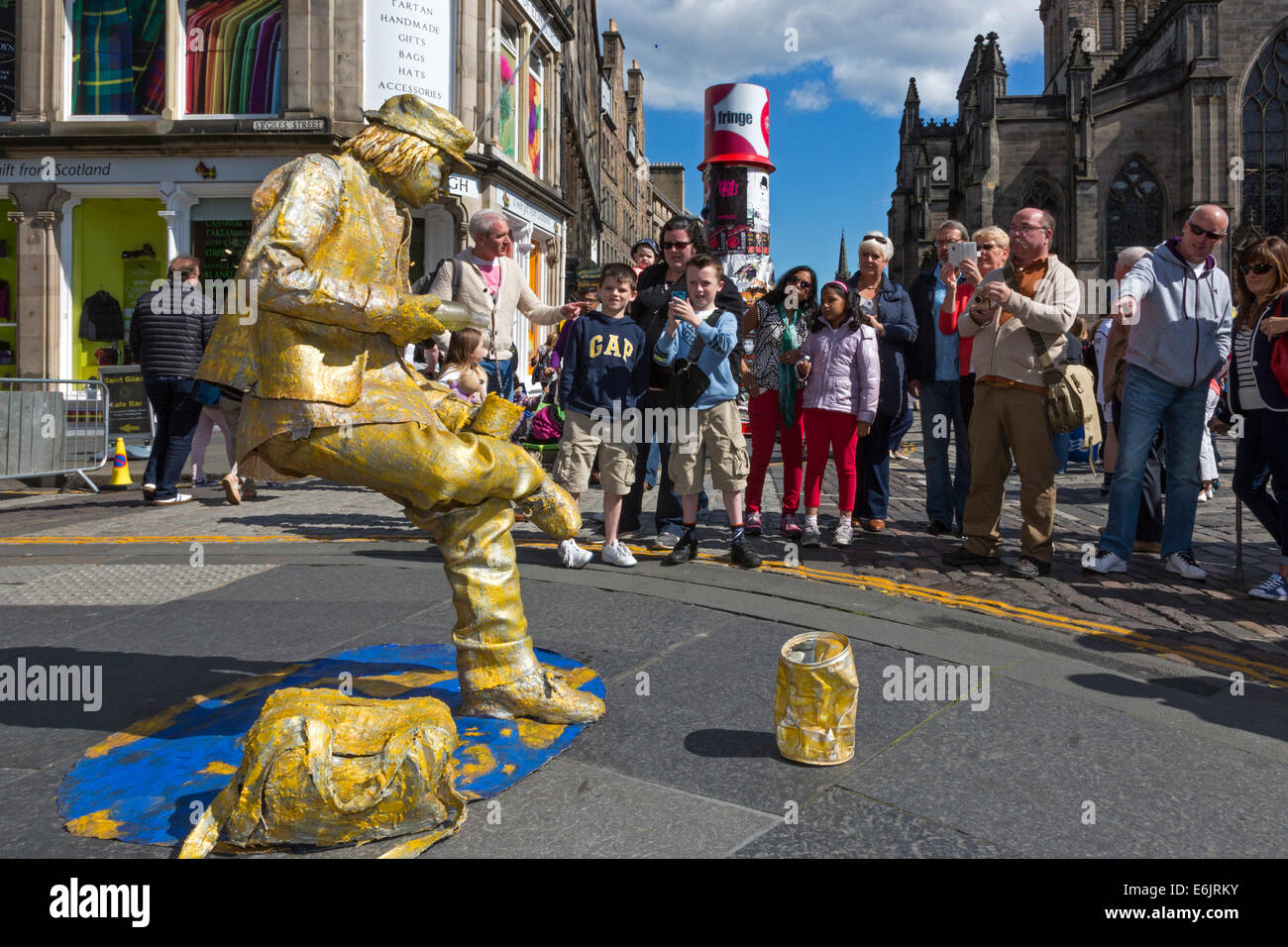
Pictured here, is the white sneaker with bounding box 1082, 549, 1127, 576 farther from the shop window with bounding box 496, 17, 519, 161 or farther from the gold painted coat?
the shop window with bounding box 496, 17, 519, 161

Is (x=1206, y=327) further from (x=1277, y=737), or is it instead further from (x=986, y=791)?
(x=986, y=791)

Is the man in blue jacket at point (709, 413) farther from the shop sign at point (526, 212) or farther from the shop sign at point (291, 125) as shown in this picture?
the shop sign at point (526, 212)

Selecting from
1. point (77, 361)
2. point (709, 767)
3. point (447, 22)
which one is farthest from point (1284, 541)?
point (77, 361)

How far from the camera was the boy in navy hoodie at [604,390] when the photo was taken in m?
6.25

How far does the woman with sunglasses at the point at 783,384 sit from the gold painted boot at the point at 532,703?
3796mm

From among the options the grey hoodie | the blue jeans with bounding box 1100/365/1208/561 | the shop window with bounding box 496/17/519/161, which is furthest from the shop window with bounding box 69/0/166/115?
the blue jeans with bounding box 1100/365/1208/561

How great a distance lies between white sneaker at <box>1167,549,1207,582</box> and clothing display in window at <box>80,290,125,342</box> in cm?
1943

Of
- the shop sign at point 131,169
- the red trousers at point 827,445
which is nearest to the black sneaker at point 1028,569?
the red trousers at point 827,445

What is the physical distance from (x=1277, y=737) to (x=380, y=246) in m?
3.47

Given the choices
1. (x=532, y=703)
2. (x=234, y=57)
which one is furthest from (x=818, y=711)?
(x=234, y=57)

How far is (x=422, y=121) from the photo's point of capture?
10.4 feet

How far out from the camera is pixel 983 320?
6.20 meters
